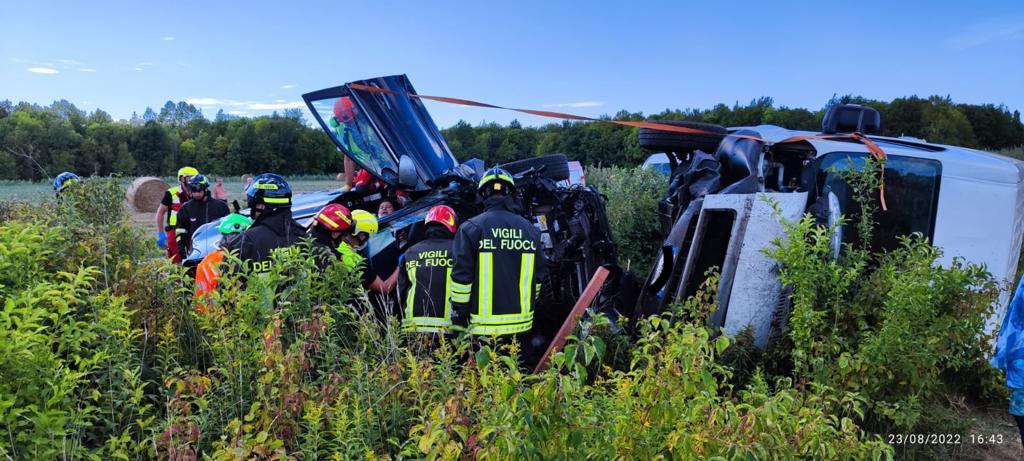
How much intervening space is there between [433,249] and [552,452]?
2.45 meters

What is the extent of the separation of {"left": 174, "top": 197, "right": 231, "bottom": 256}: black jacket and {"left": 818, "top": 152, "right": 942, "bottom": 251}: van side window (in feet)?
18.4

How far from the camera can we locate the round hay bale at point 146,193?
16609 millimetres

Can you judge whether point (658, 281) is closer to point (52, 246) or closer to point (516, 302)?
point (516, 302)

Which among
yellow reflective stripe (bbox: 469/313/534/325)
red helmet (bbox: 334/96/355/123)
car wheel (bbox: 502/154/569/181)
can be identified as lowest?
yellow reflective stripe (bbox: 469/313/534/325)

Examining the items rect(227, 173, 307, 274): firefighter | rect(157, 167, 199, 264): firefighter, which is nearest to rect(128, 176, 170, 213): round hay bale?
rect(157, 167, 199, 264): firefighter

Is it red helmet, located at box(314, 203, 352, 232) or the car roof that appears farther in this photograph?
the car roof

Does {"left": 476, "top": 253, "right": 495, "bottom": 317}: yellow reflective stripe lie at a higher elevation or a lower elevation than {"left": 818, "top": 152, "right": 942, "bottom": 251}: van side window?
lower

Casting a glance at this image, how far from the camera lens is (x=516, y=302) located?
418 cm

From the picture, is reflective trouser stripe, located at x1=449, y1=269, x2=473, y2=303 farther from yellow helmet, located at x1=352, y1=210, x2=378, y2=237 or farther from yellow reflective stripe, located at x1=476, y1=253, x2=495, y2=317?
yellow helmet, located at x1=352, y1=210, x2=378, y2=237

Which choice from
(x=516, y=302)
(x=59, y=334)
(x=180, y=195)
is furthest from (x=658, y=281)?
(x=180, y=195)

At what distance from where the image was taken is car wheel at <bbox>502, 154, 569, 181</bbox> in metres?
6.73

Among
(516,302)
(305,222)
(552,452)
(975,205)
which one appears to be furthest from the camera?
(305,222)

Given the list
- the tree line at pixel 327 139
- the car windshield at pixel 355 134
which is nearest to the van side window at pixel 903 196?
the car windshield at pixel 355 134

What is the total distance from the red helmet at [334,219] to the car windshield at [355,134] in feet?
4.93
